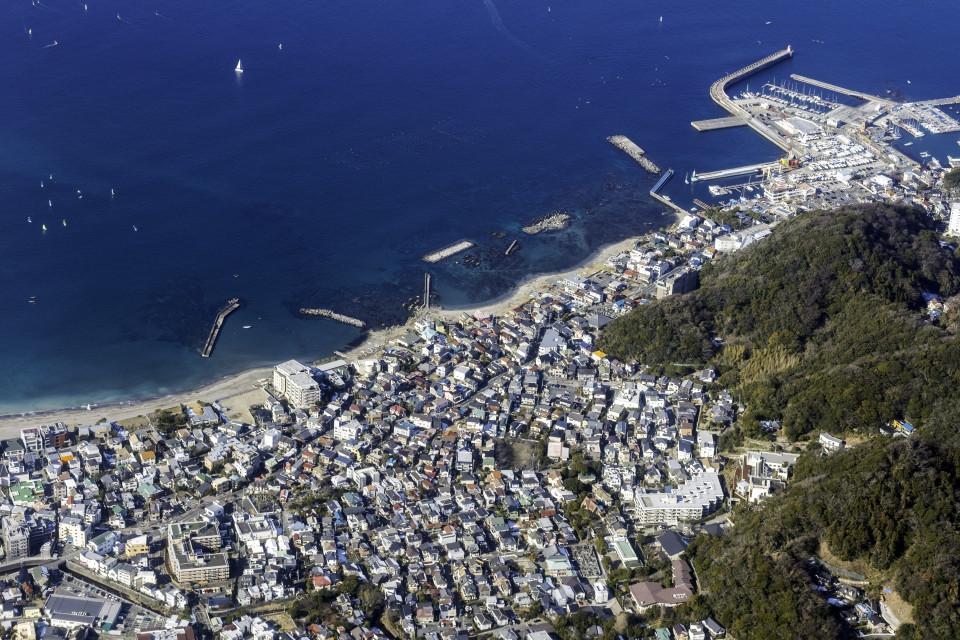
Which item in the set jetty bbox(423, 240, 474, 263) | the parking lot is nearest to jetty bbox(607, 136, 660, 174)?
jetty bbox(423, 240, 474, 263)

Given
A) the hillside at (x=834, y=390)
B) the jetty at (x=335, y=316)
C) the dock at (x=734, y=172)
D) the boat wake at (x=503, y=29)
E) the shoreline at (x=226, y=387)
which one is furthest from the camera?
the boat wake at (x=503, y=29)

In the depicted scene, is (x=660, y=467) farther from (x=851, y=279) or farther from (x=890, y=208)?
(x=890, y=208)

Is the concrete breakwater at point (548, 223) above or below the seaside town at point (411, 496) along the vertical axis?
below

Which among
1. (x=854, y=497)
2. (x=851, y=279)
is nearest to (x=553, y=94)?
(x=851, y=279)

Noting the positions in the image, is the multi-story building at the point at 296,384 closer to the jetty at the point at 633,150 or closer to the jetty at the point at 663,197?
the jetty at the point at 663,197

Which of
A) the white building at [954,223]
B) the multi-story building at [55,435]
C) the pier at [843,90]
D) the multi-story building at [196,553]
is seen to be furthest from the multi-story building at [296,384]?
the pier at [843,90]

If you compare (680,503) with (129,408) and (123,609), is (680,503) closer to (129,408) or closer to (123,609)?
(123,609)
